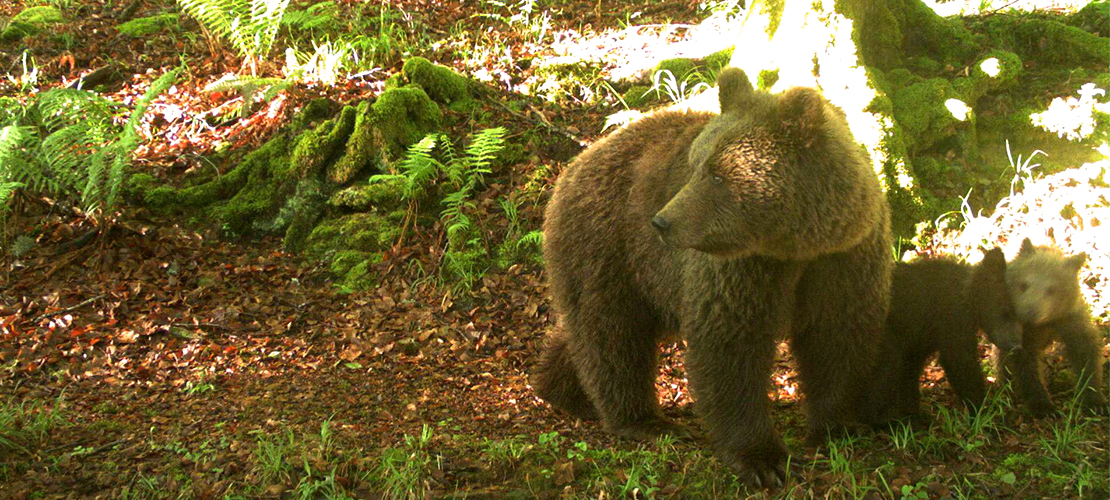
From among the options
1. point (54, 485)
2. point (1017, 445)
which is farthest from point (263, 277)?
point (1017, 445)

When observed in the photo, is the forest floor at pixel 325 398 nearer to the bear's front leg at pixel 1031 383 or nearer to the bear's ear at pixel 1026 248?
the bear's front leg at pixel 1031 383

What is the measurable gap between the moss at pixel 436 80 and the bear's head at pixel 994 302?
5.98 metres

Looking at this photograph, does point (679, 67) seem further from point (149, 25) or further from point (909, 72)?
point (149, 25)

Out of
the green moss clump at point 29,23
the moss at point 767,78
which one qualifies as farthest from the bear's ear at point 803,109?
the green moss clump at point 29,23

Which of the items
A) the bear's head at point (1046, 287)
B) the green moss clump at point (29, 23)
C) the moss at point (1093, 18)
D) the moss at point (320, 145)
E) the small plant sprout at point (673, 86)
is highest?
Result: the moss at point (1093, 18)

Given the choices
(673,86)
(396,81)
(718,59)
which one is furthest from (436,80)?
(718,59)

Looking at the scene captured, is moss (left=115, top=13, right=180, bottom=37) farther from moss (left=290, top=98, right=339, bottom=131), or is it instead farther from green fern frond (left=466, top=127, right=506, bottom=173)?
green fern frond (left=466, top=127, right=506, bottom=173)

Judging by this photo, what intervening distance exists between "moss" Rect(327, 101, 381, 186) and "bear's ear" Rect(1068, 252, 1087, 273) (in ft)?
20.1

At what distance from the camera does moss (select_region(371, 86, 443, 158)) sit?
8453 mm

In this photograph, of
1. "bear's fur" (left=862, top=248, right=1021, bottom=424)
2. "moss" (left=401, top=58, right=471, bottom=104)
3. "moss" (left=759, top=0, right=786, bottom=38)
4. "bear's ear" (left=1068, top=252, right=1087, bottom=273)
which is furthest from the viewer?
"moss" (left=401, top=58, right=471, bottom=104)

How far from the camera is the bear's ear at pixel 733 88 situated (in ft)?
14.3

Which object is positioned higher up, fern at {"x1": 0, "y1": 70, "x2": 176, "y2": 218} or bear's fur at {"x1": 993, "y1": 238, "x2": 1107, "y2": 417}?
bear's fur at {"x1": 993, "y1": 238, "x2": 1107, "y2": 417}

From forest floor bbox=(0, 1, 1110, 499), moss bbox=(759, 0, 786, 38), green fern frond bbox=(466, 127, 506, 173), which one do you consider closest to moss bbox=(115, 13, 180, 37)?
forest floor bbox=(0, 1, 1110, 499)

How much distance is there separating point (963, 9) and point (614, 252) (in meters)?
5.47
